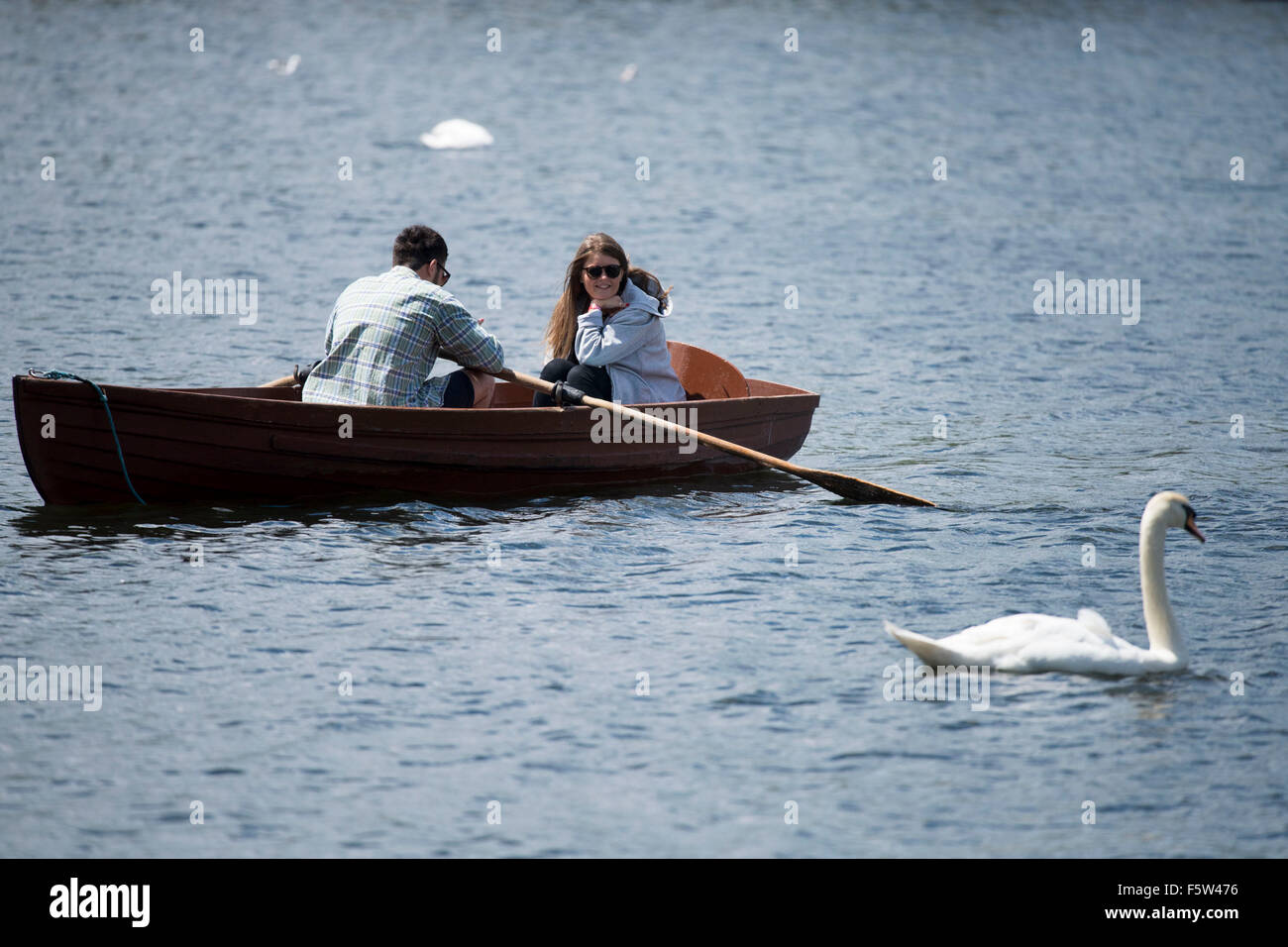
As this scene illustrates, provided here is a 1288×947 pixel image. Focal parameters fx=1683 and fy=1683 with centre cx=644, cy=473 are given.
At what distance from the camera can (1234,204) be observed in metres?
22.0

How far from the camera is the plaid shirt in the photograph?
937 centimetres

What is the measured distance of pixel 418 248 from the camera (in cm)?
946

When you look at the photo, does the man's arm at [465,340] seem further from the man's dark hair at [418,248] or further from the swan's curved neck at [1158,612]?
the swan's curved neck at [1158,612]

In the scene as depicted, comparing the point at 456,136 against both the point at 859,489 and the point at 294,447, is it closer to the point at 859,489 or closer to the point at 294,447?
the point at 859,489

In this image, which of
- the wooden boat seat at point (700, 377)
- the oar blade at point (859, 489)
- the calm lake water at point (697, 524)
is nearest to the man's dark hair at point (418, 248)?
the calm lake water at point (697, 524)

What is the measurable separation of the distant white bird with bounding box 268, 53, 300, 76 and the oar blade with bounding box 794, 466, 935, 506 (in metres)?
23.5

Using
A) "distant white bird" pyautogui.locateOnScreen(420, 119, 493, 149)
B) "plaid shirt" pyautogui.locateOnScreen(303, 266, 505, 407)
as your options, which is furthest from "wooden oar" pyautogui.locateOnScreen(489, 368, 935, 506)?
"distant white bird" pyautogui.locateOnScreen(420, 119, 493, 149)

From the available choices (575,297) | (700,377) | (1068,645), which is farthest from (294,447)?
(1068,645)

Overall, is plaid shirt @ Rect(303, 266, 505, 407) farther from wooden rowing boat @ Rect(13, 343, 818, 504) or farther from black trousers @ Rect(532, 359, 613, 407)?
black trousers @ Rect(532, 359, 613, 407)

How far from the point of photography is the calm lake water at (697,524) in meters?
6.15

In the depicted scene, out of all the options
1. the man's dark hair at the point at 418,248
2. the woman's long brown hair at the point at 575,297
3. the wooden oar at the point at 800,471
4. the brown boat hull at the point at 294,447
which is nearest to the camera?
the brown boat hull at the point at 294,447

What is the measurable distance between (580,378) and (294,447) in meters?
1.79
